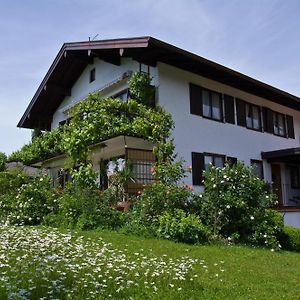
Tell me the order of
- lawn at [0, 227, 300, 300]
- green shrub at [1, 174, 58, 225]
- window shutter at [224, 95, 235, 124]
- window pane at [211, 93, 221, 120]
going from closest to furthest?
1. lawn at [0, 227, 300, 300]
2. green shrub at [1, 174, 58, 225]
3. window pane at [211, 93, 221, 120]
4. window shutter at [224, 95, 235, 124]

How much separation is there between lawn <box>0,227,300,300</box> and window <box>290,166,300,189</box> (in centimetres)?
1517

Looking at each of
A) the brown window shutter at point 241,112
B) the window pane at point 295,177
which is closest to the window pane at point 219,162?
the brown window shutter at point 241,112

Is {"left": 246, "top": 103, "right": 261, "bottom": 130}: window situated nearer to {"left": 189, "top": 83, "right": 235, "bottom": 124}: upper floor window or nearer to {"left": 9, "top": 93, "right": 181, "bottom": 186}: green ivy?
{"left": 189, "top": 83, "right": 235, "bottom": 124}: upper floor window

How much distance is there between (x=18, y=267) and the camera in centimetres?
682

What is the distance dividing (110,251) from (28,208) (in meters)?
6.13

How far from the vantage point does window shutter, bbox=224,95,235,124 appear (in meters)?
20.0

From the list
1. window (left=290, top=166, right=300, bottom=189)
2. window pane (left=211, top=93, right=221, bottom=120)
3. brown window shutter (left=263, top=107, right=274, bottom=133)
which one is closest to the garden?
window pane (left=211, top=93, right=221, bottom=120)

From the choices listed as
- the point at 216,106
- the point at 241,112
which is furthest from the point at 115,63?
the point at 241,112

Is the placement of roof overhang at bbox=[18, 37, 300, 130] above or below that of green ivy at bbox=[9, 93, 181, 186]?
above

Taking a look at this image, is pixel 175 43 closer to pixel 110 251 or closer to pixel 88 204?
pixel 88 204

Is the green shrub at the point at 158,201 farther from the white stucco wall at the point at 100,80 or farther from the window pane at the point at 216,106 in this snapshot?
the window pane at the point at 216,106

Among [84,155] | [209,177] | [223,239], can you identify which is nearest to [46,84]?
[84,155]

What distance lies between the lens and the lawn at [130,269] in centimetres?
592

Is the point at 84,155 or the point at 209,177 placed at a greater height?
the point at 84,155
